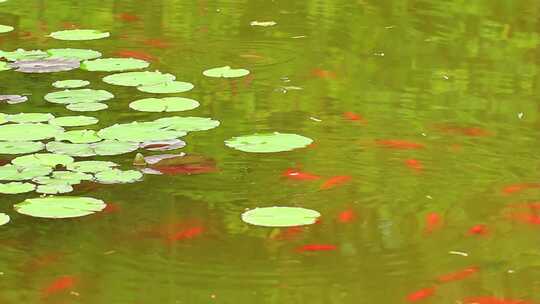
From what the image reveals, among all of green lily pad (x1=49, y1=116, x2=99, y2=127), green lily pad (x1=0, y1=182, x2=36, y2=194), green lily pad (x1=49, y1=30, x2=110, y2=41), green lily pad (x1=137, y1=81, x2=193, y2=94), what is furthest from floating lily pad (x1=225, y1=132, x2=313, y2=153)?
green lily pad (x1=49, y1=30, x2=110, y2=41)


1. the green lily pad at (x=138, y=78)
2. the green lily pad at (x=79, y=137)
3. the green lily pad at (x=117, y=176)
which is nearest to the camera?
the green lily pad at (x=117, y=176)

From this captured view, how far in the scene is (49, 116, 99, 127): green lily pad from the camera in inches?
158

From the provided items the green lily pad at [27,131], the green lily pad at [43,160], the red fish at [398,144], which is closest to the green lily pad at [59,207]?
the green lily pad at [43,160]

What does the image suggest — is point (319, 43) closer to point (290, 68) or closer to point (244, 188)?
point (290, 68)

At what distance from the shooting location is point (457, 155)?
3822 mm

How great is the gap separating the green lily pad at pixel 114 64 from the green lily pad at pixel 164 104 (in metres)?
0.48

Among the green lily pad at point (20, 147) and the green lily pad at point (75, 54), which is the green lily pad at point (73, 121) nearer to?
the green lily pad at point (20, 147)

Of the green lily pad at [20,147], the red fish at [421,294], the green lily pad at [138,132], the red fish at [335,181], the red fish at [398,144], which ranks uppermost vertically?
the red fish at [398,144]

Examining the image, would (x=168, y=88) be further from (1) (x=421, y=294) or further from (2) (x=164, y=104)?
(1) (x=421, y=294)

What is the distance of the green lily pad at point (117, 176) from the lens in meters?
3.52

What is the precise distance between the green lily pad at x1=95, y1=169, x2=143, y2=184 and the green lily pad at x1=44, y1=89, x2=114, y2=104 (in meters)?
0.77

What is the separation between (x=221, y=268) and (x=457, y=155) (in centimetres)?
112

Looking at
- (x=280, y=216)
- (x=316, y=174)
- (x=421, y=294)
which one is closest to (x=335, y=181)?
(x=316, y=174)

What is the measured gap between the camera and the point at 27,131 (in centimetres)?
392
